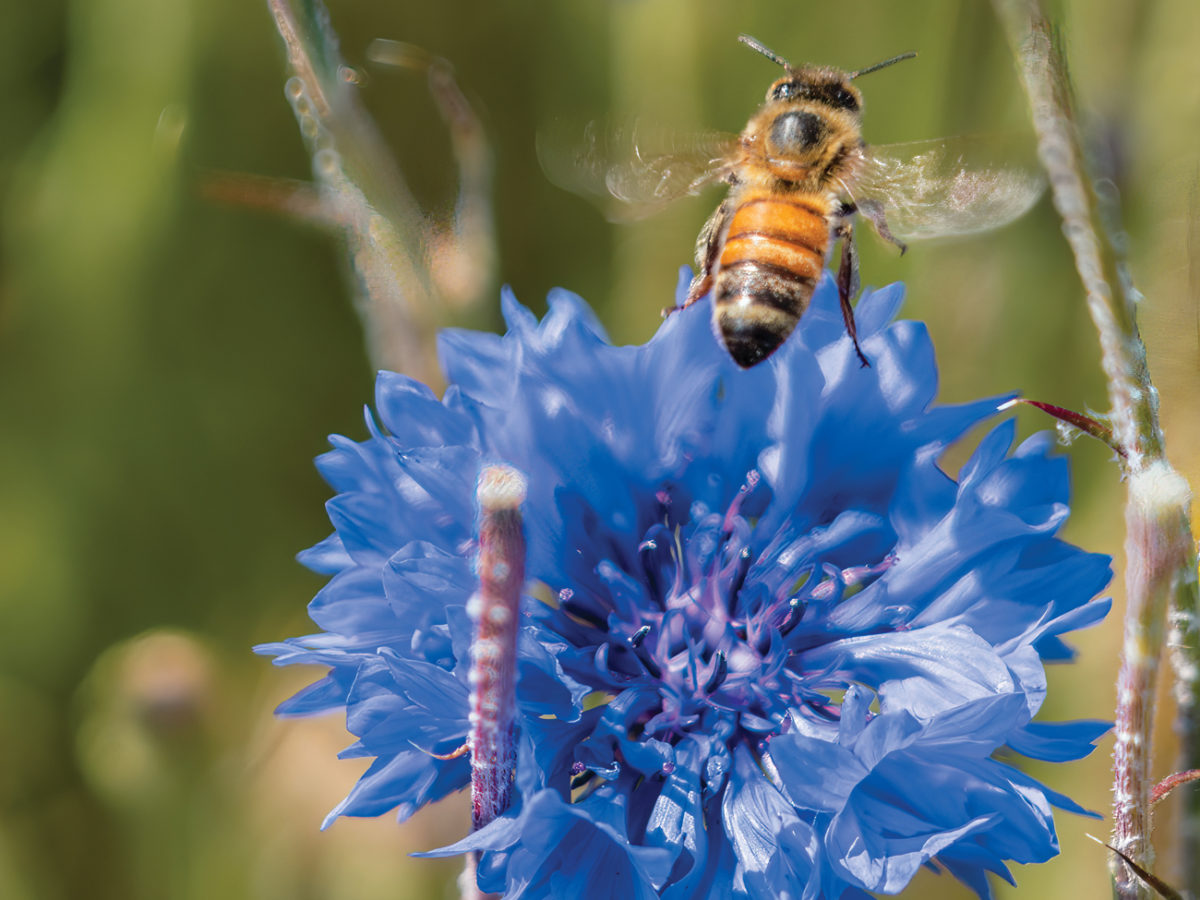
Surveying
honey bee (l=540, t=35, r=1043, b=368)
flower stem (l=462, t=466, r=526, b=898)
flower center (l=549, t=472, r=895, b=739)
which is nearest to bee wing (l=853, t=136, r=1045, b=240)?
honey bee (l=540, t=35, r=1043, b=368)

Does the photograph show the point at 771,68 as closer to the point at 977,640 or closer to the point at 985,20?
the point at 985,20

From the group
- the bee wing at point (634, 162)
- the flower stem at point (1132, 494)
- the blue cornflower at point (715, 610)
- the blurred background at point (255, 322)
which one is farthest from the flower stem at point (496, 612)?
the blurred background at point (255, 322)

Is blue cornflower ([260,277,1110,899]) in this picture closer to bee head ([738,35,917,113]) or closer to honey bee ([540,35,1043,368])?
honey bee ([540,35,1043,368])

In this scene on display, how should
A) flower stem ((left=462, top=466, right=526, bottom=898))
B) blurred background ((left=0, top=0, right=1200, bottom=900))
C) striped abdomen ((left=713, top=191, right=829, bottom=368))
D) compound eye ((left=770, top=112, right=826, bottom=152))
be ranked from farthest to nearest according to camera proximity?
blurred background ((left=0, top=0, right=1200, bottom=900))
compound eye ((left=770, top=112, right=826, bottom=152))
striped abdomen ((left=713, top=191, right=829, bottom=368))
flower stem ((left=462, top=466, right=526, bottom=898))

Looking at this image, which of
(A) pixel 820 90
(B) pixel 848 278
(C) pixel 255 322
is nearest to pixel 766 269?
(B) pixel 848 278

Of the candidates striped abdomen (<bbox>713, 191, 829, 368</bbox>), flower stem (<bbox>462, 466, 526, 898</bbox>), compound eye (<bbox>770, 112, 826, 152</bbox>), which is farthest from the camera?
compound eye (<bbox>770, 112, 826, 152</bbox>)

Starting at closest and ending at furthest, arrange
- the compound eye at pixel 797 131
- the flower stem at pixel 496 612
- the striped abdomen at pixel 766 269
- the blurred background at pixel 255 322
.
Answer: the flower stem at pixel 496 612 → the striped abdomen at pixel 766 269 → the compound eye at pixel 797 131 → the blurred background at pixel 255 322

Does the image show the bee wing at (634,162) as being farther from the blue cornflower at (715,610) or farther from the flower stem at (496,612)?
the flower stem at (496,612)
